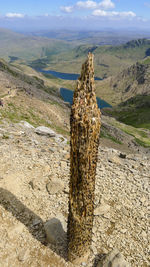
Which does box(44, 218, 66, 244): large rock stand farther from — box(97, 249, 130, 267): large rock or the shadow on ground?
box(97, 249, 130, 267): large rock

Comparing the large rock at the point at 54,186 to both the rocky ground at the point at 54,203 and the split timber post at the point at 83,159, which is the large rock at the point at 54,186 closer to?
the rocky ground at the point at 54,203

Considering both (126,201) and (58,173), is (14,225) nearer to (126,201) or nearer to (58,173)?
(58,173)

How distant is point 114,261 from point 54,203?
4997 millimetres

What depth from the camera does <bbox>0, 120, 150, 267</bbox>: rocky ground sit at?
30.2ft

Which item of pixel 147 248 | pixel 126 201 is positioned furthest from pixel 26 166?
pixel 147 248

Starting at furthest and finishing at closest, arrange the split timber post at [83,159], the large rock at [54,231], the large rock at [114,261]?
the large rock at [54,231] < the large rock at [114,261] < the split timber post at [83,159]

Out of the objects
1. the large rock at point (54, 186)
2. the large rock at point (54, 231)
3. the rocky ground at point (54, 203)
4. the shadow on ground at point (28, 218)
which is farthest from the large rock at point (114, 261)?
the large rock at point (54, 186)

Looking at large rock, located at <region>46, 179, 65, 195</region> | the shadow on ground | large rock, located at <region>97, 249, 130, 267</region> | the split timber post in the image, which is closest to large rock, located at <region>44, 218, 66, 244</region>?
the shadow on ground

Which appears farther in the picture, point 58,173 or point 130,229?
point 58,173

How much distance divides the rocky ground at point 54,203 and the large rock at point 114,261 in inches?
35.2

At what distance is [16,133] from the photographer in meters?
19.3

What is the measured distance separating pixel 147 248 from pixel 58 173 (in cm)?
739

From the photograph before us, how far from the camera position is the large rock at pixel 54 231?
9.59 meters

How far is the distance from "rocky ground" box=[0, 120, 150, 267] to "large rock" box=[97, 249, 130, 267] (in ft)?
2.93
